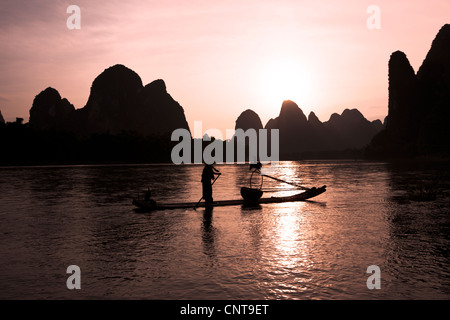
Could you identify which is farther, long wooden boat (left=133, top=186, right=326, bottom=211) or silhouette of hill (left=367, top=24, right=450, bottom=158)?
silhouette of hill (left=367, top=24, right=450, bottom=158)

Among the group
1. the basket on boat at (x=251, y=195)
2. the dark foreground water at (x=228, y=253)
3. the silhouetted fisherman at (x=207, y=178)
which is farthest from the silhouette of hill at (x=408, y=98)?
the dark foreground water at (x=228, y=253)

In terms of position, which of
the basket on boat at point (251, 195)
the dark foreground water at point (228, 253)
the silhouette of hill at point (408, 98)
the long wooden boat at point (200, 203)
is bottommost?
the dark foreground water at point (228, 253)

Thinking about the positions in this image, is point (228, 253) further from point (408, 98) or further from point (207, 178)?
point (408, 98)

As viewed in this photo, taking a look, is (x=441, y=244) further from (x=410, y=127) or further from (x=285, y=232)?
(x=410, y=127)

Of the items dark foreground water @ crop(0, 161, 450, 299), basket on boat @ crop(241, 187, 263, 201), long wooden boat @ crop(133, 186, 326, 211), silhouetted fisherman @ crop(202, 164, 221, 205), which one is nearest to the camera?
dark foreground water @ crop(0, 161, 450, 299)

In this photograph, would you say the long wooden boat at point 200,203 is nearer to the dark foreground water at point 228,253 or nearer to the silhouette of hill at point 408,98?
the dark foreground water at point 228,253

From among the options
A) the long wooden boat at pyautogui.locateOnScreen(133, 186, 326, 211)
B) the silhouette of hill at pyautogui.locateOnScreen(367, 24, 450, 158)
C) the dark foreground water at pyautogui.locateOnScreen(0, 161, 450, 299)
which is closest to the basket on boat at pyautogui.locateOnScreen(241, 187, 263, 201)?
the long wooden boat at pyautogui.locateOnScreen(133, 186, 326, 211)

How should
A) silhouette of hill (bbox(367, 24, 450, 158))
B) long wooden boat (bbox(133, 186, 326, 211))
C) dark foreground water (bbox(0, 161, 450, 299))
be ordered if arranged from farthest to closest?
1. silhouette of hill (bbox(367, 24, 450, 158))
2. long wooden boat (bbox(133, 186, 326, 211))
3. dark foreground water (bbox(0, 161, 450, 299))

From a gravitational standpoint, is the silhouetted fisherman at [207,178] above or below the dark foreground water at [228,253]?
above

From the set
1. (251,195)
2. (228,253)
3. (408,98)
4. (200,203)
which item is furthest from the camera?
(408,98)

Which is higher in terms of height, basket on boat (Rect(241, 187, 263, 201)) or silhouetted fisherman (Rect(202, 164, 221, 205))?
silhouetted fisherman (Rect(202, 164, 221, 205))

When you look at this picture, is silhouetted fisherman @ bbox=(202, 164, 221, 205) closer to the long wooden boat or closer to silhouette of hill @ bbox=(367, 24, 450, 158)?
the long wooden boat

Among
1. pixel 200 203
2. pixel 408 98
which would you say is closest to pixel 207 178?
pixel 200 203
